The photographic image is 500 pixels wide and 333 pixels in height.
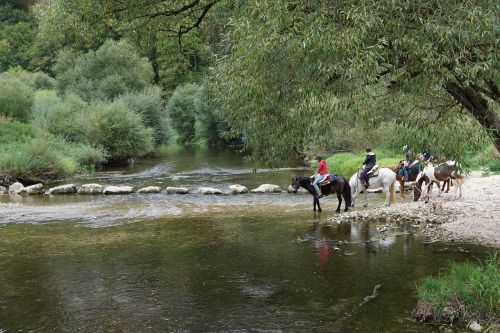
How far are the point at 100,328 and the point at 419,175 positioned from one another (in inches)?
591

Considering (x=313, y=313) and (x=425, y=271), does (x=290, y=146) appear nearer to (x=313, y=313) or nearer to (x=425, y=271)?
(x=313, y=313)

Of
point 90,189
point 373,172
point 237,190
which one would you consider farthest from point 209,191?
point 373,172

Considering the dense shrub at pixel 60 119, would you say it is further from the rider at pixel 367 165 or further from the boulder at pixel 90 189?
the rider at pixel 367 165

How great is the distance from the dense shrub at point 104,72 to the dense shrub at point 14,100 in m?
9.29

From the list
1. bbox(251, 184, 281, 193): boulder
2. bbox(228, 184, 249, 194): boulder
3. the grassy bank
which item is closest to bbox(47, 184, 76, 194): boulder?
bbox(228, 184, 249, 194): boulder

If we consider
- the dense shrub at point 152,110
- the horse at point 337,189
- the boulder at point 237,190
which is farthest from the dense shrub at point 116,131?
the horse at point 337,189

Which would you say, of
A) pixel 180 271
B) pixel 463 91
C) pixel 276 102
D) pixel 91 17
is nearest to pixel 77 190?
pixel 91 17

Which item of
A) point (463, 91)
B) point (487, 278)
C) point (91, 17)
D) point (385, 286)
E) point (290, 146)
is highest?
point (91, 17)

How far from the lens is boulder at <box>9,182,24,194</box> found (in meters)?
25.3

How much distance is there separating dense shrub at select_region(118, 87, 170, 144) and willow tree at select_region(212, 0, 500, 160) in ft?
127

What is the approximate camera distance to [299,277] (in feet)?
34.4

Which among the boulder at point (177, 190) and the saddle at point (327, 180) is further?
the boulder at point (177, 190)

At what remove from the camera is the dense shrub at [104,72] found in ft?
166

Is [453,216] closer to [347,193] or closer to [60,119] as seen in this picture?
[347,193]
